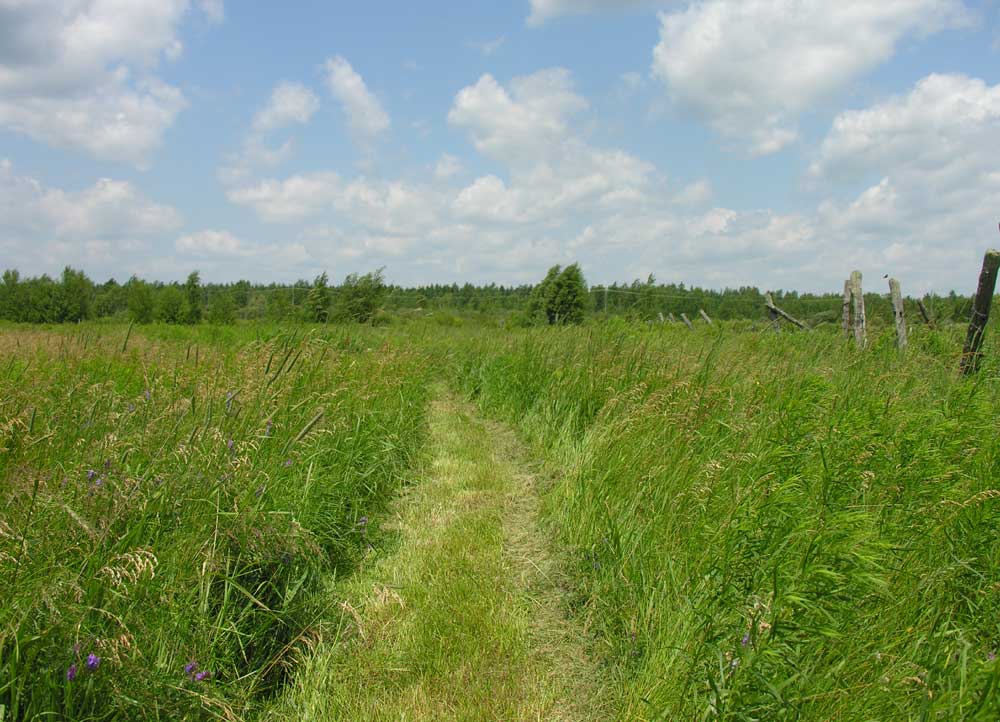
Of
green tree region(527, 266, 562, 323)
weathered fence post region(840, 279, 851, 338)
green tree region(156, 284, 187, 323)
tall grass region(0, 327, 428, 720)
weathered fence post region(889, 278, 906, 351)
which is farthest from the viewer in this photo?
green tree region(527, 266, 562, 323)

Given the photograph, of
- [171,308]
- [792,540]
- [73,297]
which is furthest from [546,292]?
[792,540]

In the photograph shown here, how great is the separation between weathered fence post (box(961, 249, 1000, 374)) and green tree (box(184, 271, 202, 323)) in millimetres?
20410

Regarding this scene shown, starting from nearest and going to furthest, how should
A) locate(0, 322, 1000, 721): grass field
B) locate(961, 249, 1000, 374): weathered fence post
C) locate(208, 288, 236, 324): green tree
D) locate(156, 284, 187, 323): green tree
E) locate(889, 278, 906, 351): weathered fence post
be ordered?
locate(0, 322, 1000, 721): grass field, locate(961, 249, 1000, 374): weathered fence post, locate(889, 278, 906, 351): weathered fence post, locate(208, 288, 236, 324): green tree, locate(156, 284, 187, 323): green tree

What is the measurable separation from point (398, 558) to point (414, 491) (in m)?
1.33

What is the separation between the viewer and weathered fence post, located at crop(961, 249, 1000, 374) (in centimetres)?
580

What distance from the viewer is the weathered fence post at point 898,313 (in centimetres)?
793

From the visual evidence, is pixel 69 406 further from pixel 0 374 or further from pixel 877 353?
pixel 877 353

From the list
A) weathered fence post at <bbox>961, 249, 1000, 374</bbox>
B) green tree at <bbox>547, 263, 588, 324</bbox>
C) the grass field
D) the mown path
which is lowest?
the mown path

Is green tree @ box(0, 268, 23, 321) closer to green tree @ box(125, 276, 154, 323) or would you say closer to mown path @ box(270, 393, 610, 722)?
green tree @ box(125, 276, 154, 323)

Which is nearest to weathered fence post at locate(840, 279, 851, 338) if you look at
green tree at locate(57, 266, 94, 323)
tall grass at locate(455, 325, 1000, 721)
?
tall grass at locate(455, 325, 1000, 721)

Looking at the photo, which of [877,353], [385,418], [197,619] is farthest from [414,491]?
[877,353]

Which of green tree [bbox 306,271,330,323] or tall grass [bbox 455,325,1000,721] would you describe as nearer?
tall grass [bbox 455,325,1000,721]

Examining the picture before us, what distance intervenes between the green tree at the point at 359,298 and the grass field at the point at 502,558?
17.8 feet

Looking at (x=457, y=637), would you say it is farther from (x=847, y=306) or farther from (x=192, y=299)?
(x=192, y=299)
